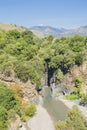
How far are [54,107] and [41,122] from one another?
11.4m

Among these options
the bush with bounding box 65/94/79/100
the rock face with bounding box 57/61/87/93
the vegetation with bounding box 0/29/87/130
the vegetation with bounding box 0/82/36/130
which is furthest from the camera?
the rock face with bounding box 57/61/87/93

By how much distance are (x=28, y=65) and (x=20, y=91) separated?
26.6 ft

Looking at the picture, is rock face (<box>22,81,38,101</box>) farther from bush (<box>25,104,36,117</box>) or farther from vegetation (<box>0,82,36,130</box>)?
bush (<box>25,104,36,117</box>)

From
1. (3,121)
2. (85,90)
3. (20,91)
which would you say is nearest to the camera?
(3,121)

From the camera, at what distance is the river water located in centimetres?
5778

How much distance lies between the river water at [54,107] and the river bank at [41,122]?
1318 millimetres

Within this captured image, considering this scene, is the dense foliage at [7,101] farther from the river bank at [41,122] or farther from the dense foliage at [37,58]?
the dense foliage at [37,58]

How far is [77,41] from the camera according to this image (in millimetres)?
83375

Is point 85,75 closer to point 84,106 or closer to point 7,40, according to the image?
point 84,106

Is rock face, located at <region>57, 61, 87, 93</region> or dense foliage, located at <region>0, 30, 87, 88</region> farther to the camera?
rock face, located at <region>57, 61, 87, 93</region>

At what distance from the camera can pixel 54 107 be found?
64.4 metres

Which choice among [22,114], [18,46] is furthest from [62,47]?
[22,114]

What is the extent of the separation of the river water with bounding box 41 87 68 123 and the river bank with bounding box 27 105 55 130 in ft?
4.32

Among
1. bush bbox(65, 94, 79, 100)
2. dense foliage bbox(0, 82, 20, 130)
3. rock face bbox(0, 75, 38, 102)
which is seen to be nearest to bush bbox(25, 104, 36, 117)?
A: dense foliage bbox(0, 82, 20, 130)
